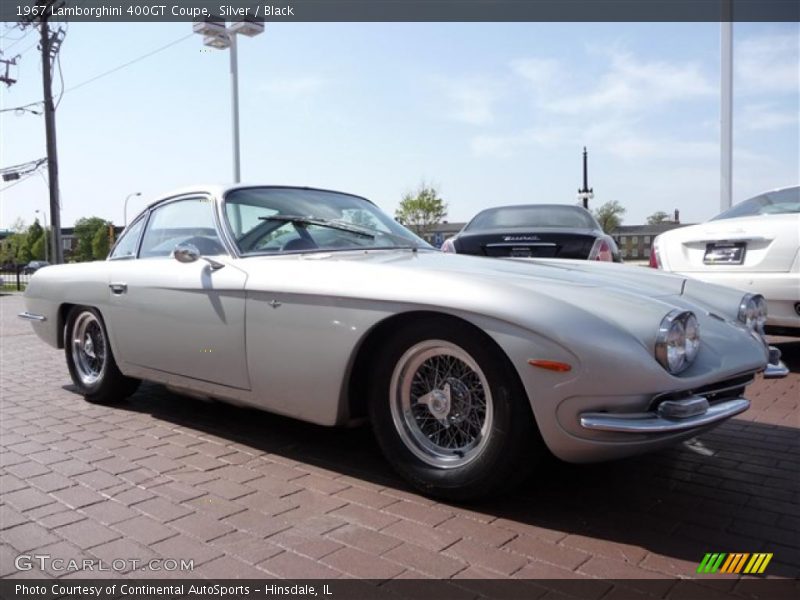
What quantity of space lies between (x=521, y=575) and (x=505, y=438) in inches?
20.0

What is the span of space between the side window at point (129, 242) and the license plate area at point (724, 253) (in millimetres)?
4371

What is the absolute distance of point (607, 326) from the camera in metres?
2.36

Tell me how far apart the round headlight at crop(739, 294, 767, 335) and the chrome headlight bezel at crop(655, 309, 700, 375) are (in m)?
0.77

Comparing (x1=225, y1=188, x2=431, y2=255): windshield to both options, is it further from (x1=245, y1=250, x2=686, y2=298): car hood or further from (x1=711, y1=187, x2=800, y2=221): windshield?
(x1=711, y1=187, x2=800, y2=221): windshield

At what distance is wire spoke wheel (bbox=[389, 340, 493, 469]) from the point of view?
2.65 m

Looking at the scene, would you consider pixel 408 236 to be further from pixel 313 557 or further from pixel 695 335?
pixel 313 557

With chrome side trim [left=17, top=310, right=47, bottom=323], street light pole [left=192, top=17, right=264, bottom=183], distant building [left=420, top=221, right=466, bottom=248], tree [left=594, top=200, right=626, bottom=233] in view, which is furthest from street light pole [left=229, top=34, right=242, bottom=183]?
tree [left=594, top=200, right=626, bottom=233]

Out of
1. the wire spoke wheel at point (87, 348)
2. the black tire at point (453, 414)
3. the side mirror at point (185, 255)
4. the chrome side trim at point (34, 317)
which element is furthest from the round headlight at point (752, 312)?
the chrome side trim at point (34, 317)

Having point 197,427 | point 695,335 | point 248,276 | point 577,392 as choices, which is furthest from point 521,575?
point 197,427

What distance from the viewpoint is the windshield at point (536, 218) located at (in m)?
7.42

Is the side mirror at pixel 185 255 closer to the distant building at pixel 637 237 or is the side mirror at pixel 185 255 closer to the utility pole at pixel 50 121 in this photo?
the utility pole at pixel 50 121

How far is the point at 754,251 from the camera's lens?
16.9 ft

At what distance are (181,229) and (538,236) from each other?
3545 millimetres

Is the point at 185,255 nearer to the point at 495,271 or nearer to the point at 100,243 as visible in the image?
the point at 495,271
